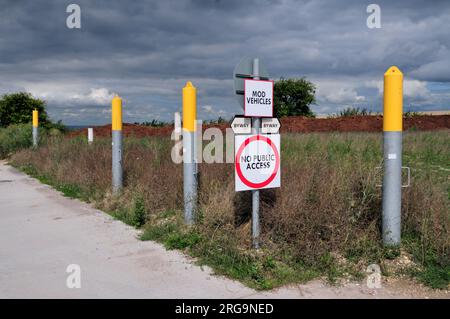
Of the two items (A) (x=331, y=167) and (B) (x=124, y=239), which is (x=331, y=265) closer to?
(A) (x=331, y=167)

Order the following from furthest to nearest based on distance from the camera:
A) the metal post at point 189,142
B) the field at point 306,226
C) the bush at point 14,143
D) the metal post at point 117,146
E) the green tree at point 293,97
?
1. the green tree at point 293,97
2. the bush at point 14,143
3. the metal post at point 117,146
4. the metal post at point 189,142
5. the field at point 306,226

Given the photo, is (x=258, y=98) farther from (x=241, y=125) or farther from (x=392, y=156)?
(x=392, y=156)

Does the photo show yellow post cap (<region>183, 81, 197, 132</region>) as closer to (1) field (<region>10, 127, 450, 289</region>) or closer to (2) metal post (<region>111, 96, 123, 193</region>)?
(1) field (<region>10, 127, 450, 289</region>)

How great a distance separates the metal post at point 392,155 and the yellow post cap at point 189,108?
2.70 m

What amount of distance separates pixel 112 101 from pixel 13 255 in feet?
14.3

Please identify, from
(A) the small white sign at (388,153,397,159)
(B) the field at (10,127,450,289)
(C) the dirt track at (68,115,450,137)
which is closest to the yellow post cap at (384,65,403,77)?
(A) the small white sign at (388,153,397,159)

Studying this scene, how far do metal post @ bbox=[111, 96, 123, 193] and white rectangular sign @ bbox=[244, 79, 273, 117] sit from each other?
4457 mm

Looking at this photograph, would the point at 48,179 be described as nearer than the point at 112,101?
No

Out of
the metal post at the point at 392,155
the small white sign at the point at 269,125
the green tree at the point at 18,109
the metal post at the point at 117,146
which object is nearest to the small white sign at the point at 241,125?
the small white sign at the point at 269,125

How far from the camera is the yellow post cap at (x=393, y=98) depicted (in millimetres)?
4914

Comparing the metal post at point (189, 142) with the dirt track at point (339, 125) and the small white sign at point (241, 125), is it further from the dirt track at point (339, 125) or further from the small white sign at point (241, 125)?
the dirt track at point (339, 125)
